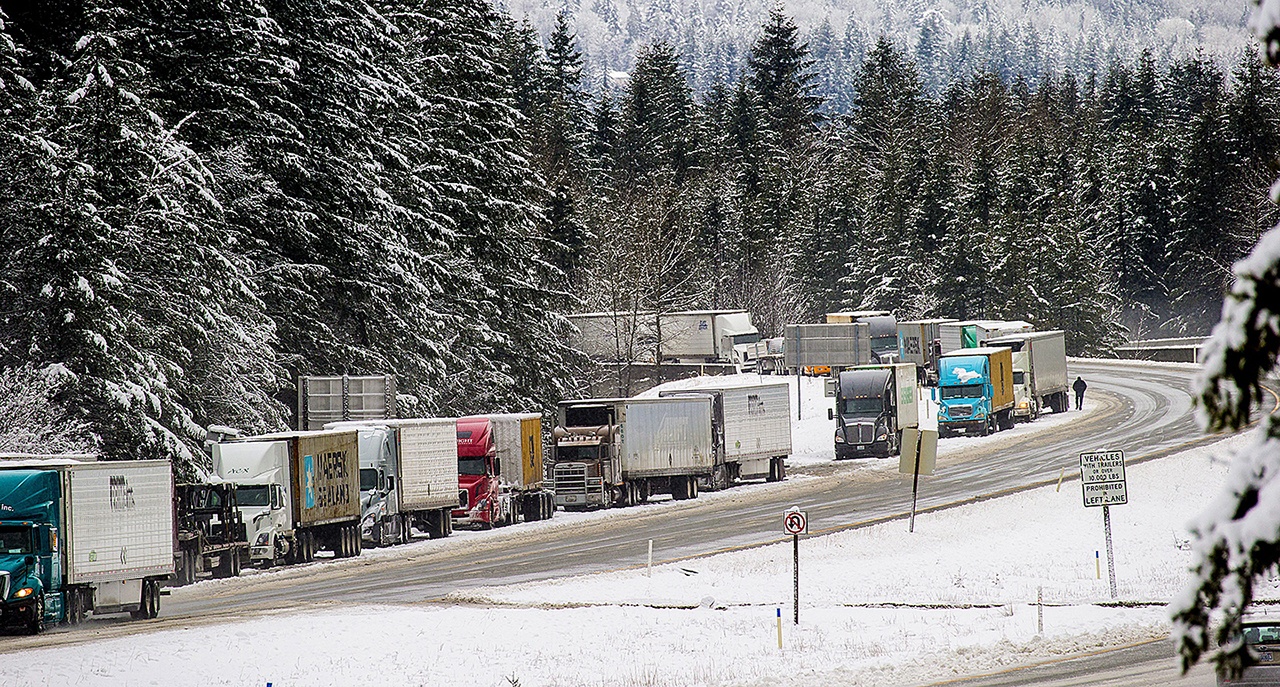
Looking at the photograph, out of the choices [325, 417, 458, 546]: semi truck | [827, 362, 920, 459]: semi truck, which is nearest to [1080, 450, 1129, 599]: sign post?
[325, 417, 458, 546]: semi truck

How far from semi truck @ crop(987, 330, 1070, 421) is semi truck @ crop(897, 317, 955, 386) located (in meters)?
11.2

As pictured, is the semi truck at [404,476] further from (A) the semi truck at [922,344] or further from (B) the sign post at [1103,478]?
(A) the semi truck at [922,344]

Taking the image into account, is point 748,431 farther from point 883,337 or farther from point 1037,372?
point 883,337

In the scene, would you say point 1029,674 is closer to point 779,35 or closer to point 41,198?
point 41,198

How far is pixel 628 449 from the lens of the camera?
49.8 metres

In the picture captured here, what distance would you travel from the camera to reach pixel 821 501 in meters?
48.3

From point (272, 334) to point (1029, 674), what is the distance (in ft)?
105

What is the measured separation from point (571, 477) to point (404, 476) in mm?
8453

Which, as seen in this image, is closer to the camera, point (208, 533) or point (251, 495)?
point (208, 533)

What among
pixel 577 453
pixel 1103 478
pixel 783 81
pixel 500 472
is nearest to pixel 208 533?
pixel 500 472

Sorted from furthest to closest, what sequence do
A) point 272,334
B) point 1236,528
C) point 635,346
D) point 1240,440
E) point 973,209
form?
1. point 973,209
2. point 635,346
3. point 1240,440
4. point 272,334
5. point 1236,528

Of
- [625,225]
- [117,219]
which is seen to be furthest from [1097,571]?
[625,225]

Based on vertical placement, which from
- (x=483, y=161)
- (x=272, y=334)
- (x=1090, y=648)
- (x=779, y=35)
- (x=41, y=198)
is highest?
(x=779, y=35)

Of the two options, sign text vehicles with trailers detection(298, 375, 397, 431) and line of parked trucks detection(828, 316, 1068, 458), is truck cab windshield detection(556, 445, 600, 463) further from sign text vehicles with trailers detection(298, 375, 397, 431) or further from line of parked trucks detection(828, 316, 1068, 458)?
line of parked trucks detection(828, 316, 1068, 458)
